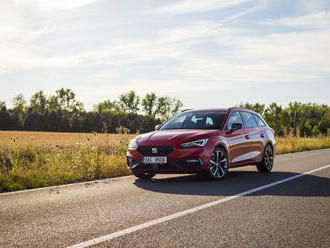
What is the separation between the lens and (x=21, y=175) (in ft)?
29.1

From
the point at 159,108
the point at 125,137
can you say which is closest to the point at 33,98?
the point at 159,108

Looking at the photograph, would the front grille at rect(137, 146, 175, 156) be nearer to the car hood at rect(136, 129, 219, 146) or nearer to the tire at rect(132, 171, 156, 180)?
the car hood at rect(136, 129, 219, 146)

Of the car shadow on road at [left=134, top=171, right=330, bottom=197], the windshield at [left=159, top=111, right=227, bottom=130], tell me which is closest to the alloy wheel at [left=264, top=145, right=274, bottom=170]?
the car shadow on road at [left=134, top=171, right=330, bottom=197]

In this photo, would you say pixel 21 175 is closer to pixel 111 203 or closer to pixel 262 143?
pixel 111 203

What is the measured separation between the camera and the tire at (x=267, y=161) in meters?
11.0

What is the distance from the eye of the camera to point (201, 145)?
8.63 meters

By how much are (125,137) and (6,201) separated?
6610 millimetres

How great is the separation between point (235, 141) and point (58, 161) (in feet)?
15.2

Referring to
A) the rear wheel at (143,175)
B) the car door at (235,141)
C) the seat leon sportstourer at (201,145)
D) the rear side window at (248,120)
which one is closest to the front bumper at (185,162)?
the seat leon sportstourer at (201,145)

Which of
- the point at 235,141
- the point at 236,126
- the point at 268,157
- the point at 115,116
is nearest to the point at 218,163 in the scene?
the point at 235,141

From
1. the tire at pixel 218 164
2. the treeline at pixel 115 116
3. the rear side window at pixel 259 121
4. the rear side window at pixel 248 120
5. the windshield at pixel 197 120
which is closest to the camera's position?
the tire at pixel 218 164

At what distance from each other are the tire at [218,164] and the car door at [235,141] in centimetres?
27

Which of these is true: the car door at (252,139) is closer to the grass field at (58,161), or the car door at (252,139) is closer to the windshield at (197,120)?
the windshield at (197,120)

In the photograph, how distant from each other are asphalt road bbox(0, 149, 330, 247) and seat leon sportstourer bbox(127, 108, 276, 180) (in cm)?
43
